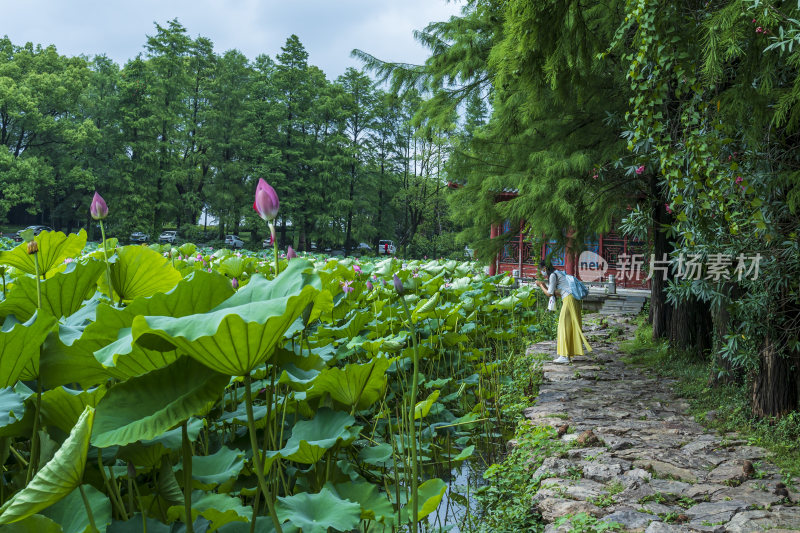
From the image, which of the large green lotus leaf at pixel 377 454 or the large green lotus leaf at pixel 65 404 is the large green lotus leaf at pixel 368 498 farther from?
the large green lotus leaf at pixel 65 404

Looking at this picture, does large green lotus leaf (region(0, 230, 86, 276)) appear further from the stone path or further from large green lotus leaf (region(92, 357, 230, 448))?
the stone path

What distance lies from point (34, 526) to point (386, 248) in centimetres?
2758

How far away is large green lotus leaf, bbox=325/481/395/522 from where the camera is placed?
1.59m

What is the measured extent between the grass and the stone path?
85 mm

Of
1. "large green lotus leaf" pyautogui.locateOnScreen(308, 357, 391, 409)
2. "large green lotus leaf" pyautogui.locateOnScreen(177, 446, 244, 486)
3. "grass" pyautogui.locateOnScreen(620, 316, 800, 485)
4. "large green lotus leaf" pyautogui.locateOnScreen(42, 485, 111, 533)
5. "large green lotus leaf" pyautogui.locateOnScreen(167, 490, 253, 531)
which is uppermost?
"large green lotus leaf" pyautogui.locateOnScreen(308, 357, 391, 409)

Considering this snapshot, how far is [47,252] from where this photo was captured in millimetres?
1860

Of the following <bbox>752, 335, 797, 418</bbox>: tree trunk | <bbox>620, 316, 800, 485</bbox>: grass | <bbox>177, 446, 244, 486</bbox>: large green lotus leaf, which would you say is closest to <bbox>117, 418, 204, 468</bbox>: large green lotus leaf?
<bbox>177, 446, 244, 486</bbox>: large green lotus leaf

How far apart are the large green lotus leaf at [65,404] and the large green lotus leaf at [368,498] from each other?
26.9 inches

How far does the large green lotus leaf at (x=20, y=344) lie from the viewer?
3.33 ft

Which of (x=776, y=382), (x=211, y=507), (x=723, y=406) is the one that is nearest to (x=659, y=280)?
(x=723, y=406)

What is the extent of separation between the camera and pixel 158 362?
106cm

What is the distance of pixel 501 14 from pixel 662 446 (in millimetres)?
3886

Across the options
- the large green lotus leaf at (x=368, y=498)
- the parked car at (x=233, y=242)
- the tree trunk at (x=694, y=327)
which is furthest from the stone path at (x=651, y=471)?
the parked car at (x=233, y=242)

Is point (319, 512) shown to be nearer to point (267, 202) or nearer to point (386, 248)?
point (267, 202)
